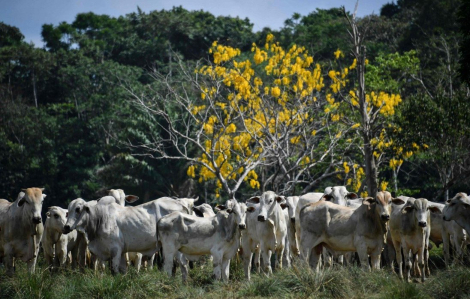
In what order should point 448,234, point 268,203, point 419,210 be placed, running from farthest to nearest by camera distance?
point 448,234 < point 268,203 < point 419,210

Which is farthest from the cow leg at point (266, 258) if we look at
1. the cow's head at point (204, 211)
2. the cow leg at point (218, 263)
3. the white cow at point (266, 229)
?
the cow's head at point (204, 211)

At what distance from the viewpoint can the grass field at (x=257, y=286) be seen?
40.2 feet

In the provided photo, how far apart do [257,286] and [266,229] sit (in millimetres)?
2887

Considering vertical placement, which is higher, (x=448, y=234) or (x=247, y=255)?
(x=448, y=234)

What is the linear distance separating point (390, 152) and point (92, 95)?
2797 centimetres

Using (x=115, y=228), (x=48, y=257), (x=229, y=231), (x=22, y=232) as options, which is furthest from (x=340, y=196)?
(x=22, y=232)

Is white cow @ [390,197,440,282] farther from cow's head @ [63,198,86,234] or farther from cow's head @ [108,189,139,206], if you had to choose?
cow's head @ [63,198,86,234]

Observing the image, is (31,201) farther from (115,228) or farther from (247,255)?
(247,255)

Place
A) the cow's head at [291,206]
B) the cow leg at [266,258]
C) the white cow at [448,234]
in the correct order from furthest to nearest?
the cow's head at [291,206] → the white cow at [448,234] → the cow leg at [266,258]

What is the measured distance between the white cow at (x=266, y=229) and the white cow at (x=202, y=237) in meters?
0.82

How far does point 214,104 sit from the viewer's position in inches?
1089

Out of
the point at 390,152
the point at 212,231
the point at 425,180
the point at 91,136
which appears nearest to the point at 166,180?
the point at 91,136

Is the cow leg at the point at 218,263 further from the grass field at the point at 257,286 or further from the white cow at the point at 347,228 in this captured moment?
the white cow at the point at 347,228

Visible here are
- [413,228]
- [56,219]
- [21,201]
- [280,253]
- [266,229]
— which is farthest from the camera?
[280,253]
